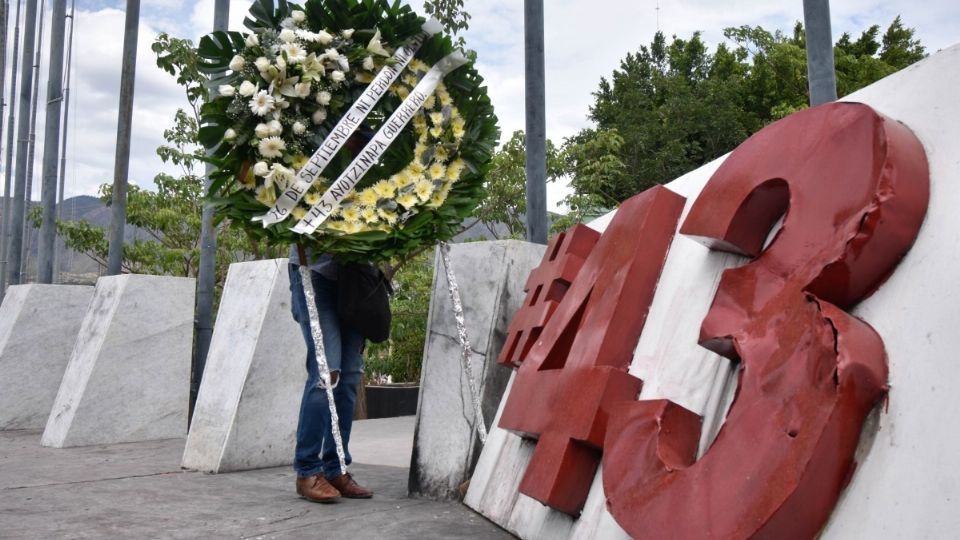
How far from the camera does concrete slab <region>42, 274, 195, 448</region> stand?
21.5 feet

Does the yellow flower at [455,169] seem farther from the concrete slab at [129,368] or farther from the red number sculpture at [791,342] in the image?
the concrete slab at [129,368]

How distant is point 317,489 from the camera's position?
12.4ft

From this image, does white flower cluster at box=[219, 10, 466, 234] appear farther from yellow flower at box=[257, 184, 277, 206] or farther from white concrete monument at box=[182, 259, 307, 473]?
white concrete monument at box=[182, 259, 307, 473]

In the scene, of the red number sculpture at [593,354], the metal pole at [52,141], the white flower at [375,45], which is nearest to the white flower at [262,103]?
the white flower at [375,45]

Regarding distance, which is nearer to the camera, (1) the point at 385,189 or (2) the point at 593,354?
(2) the point at 593,354

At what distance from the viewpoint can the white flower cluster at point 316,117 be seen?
3730 mm

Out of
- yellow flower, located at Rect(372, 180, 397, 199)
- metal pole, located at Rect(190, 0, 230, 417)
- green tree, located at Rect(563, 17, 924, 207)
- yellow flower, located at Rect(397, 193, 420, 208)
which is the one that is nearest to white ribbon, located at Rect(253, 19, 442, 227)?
yellow flower, located at Rect(372, 180, 397, 199)

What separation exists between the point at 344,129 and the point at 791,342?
255cm

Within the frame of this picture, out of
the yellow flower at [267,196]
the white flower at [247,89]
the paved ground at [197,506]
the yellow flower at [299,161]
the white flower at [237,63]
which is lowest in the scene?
the paved ground at [197,506]

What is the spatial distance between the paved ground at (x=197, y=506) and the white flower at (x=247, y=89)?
1771 millimetres

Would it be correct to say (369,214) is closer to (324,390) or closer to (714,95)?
(324,390)

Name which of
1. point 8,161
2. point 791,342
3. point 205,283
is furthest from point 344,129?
point 8,161

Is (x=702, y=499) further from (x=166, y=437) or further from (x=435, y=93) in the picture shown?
(x=166, y=437)

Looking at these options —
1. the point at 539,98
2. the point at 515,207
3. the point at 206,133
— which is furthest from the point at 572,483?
the point at 515,207
